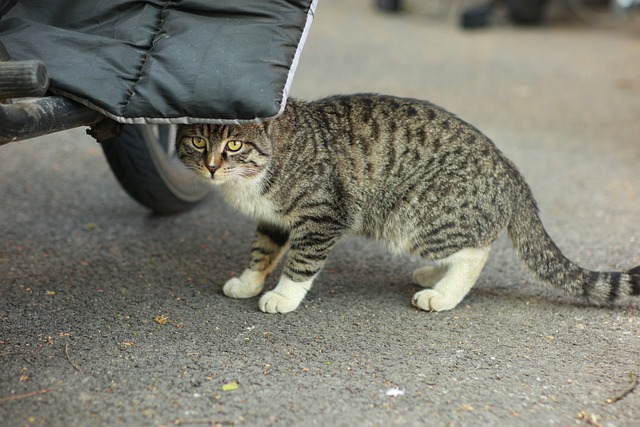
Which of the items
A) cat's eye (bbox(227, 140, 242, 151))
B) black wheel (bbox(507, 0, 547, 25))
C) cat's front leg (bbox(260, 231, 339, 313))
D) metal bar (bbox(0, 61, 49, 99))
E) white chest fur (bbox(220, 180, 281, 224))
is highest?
black wheel (bbox(507, 0, 547, 25))

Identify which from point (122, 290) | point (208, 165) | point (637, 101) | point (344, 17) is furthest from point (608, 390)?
point (344, 17)

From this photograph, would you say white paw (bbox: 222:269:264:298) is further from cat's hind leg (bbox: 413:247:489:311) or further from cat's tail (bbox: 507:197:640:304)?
cat's tail (bbox: 507:197:640:304)

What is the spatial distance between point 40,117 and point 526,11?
8.40m

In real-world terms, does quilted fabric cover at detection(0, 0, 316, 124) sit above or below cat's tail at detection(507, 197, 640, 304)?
above

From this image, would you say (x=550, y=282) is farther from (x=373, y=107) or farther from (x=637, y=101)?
(x=637, y=101)

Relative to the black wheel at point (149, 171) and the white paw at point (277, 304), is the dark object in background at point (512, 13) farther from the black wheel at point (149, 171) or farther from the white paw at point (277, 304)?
the white paw at point (277, 304)

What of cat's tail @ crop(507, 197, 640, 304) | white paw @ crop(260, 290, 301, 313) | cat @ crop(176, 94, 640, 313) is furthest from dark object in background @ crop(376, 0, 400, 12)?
white paw @ crop(260, 290, 301, 313)

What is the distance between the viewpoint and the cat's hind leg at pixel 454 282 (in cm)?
310

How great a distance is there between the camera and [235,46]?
263cm

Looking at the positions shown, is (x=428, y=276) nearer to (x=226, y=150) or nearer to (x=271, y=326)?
(x=271, y=326)

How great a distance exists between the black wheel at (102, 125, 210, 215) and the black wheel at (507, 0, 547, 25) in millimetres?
6820

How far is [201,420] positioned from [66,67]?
4.39 feet

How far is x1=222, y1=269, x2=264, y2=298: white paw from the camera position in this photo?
3.20 metres

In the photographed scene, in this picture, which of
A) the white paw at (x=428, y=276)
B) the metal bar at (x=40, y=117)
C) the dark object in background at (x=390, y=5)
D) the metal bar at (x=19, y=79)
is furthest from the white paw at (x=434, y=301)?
the dark object in background at (x=390, y=5)
